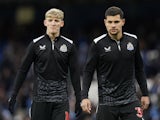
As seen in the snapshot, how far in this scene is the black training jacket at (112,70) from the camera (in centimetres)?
1151

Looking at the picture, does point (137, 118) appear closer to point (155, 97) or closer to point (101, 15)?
point (155, 97)

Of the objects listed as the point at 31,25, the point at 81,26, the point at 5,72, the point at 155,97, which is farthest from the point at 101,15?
the point at 155,97

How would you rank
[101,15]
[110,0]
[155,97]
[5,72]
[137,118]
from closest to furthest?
1. [137,118]
2. [155,97]
3. [5,72]
4. [110,0]
5. [101,15]

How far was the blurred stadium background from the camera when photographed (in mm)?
21375

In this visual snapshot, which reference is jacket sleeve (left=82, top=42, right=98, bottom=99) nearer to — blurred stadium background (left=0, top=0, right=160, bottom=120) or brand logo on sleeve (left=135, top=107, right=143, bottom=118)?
brand logo on sleeve (left=135, top=107, right=143, bottom=118)

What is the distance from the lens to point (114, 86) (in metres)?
11.5

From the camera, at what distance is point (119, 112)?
1151 centimetres

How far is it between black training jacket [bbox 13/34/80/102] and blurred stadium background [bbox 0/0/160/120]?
25.4ft

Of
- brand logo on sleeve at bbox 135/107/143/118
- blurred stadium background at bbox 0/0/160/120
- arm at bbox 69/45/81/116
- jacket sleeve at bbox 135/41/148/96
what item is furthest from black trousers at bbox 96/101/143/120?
blurred stadium background at bbox 0/0/160/120

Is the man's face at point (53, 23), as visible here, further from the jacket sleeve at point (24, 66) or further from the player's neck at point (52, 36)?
the jacket sleeve at point (24, 66)

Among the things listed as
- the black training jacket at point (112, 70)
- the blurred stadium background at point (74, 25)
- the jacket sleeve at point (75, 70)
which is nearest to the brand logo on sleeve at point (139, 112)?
the black training jacket at point (112, 70)

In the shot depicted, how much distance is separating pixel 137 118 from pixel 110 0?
11929mm

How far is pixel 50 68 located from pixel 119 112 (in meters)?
1.29

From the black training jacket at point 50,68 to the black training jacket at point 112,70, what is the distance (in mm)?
495
